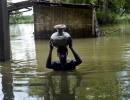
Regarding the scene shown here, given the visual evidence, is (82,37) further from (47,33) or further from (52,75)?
(52,75)

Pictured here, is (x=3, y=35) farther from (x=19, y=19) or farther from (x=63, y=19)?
(x=19, y=19)

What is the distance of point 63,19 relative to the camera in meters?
30.8

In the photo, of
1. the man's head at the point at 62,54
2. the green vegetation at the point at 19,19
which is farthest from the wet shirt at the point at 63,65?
the green vegetation at the point at 19,19

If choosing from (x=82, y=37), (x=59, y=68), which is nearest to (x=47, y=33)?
(x=82, y=37)

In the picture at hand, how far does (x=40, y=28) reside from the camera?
30359mm

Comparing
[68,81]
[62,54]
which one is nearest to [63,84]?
[68,81]

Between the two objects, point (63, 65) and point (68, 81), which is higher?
point (63, 65)

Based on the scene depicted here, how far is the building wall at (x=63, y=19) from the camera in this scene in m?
30.4

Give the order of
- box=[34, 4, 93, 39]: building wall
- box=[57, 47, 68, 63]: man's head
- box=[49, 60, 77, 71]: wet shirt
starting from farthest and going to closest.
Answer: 1. box=[34, 4, 93, 39]: building wall
2. box=[49, 60, 77, 71]: wet shirt
3. box=[57, 47, 68, 63]: man's head

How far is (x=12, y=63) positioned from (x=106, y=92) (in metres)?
6.69

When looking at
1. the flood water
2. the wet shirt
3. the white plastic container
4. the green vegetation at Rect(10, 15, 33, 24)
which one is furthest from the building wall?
the green vegetation at Rect(10, 15, 33, 24)

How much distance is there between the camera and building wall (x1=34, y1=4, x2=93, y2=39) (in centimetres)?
3039

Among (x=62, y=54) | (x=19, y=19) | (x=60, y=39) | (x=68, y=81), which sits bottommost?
(x=19, y=19)

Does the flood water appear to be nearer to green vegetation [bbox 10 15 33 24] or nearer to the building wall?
the building wall
